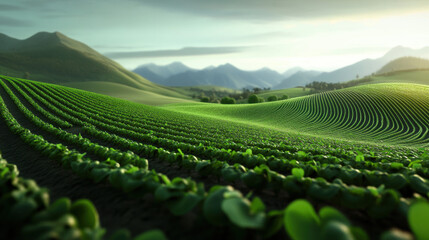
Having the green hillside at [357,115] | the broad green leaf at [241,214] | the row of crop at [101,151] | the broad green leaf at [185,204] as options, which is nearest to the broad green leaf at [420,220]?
the broad green leaf at [241,214]

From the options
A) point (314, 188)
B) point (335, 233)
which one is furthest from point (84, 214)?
point (314, 188)

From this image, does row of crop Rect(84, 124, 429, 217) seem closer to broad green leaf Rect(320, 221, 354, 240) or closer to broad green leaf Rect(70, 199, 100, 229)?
broad green leaf Rect(320, 221, 354, 240)

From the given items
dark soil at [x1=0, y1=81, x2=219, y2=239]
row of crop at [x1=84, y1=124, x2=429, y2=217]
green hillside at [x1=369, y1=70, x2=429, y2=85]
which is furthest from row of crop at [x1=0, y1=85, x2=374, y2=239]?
green hillside at [x1=369, y1=70, x2=429, y2=85]

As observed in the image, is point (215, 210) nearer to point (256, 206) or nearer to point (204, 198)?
point (204, 198)

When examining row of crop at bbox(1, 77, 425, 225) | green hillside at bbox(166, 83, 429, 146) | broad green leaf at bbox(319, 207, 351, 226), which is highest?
broad green leaf at bbox(319, 207, 351, 226)

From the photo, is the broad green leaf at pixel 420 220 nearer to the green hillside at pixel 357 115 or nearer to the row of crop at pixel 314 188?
the row of crop at pixel 314 188

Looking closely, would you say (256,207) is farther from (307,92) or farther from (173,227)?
(307,92)

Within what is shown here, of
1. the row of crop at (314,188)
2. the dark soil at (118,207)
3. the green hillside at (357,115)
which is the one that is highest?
the row of crop at (314,188)
